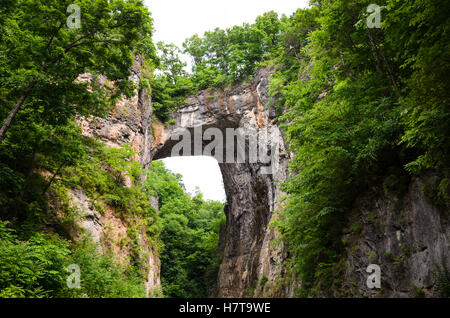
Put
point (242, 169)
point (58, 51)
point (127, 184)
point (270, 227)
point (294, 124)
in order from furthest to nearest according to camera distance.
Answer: point (242, 169)
point (270, 227)
point (127, 184)
point (294, 124)
point (58, 51)

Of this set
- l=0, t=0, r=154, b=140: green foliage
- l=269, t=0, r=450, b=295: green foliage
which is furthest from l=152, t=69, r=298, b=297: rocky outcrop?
l=0, t=0, r=154, b=140: green foliage

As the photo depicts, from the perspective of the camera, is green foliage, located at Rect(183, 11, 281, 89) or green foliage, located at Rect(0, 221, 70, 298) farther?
green foliage, located at Rect(183, 11, 281, 89)

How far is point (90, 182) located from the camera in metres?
10.9

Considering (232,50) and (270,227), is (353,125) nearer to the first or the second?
(270,227)

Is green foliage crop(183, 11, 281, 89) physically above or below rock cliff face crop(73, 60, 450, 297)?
above

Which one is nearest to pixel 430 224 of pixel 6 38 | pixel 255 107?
pixel 6 38

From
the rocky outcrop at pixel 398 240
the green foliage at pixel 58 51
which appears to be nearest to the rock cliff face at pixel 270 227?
the rocky outcrop at pixel 398 240

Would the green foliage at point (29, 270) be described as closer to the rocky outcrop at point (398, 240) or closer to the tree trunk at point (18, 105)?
the tree trunk at point (18, 105)

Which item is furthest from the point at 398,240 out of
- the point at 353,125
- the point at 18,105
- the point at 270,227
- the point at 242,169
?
the point at 242,169

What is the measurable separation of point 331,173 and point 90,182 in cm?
834

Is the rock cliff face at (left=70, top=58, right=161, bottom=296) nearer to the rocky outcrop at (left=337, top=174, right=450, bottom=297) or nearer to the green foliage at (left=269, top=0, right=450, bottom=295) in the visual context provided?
the green foliage at (left=269, top=0, right=450, bottom=295)

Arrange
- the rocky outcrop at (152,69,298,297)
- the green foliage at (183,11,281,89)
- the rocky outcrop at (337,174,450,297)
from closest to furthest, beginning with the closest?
the rocky outcrop at (337,174,450,297) → the rocky outcrop at (152,69,298,297) → the green foliage at (183,11,281,89)

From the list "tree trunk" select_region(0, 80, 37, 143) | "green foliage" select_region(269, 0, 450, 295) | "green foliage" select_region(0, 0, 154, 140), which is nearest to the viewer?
"green foliage" select_region(269, 0, 450, 295)
